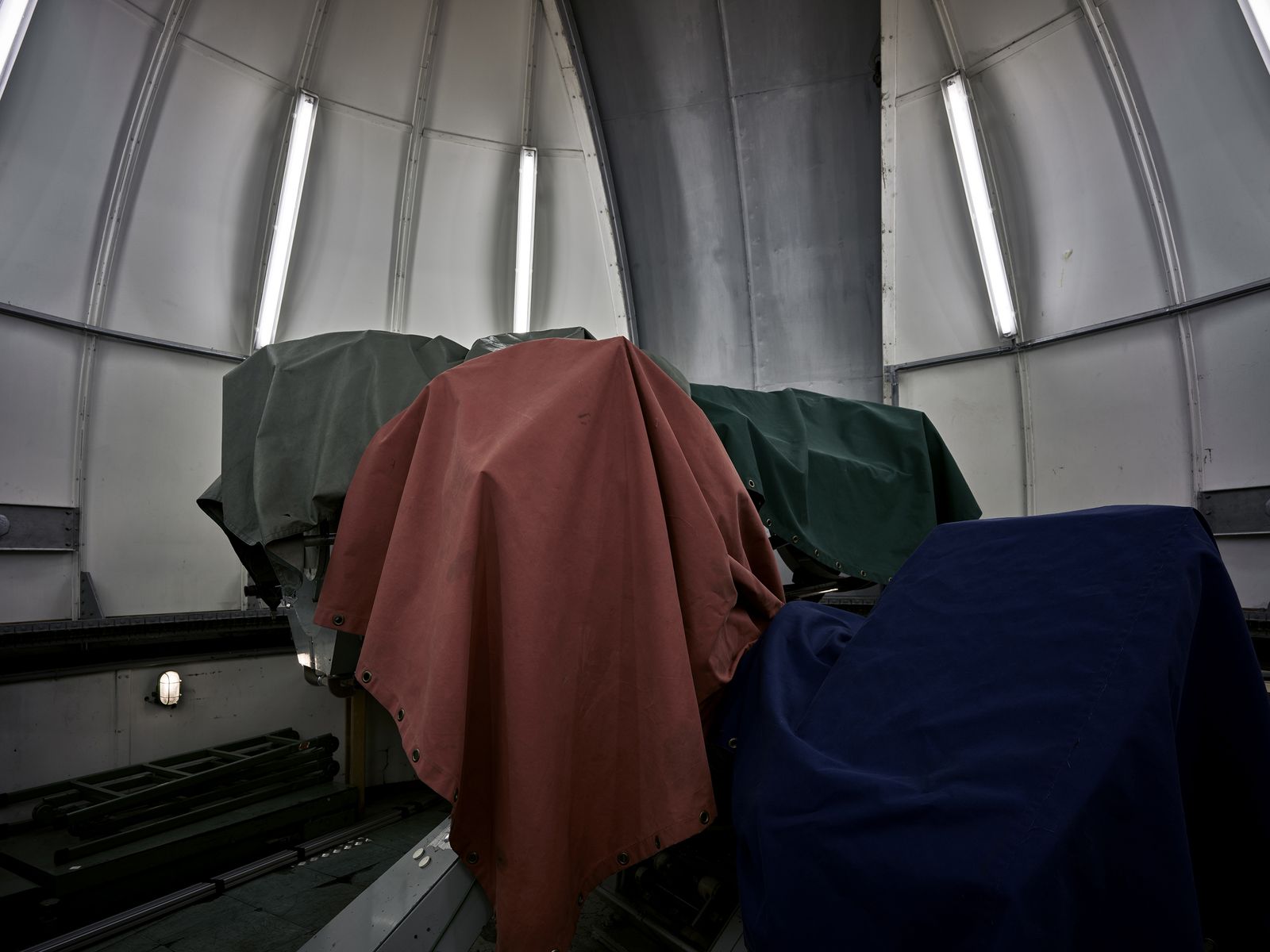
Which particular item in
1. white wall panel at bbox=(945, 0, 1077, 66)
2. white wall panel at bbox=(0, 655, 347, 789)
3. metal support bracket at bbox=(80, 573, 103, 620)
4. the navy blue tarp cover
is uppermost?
white wall panel at bbox=(945, 0, 1077, 66)

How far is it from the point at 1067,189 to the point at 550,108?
215 inches

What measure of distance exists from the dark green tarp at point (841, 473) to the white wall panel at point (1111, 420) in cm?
296

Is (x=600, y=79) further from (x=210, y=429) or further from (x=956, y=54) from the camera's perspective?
(x=210, y=429)

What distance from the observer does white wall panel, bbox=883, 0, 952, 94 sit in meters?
6.74

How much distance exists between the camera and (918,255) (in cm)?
709

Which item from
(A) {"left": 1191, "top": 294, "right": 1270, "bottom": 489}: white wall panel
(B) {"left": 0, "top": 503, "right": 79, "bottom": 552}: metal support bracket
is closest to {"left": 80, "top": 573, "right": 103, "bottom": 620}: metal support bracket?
(B) {"left": 0, "top": 503, "right": 79, "bottom": 552}: metal support bracket

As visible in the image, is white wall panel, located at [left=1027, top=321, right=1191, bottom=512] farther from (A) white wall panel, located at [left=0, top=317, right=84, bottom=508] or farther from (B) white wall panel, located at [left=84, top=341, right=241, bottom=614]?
(A) white wall panel, located at [left=0, top=317, right=84, bottom=508]

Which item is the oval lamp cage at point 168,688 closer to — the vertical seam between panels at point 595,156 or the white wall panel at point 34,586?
the white wall panel at point 34,586

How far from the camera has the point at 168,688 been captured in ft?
20.5

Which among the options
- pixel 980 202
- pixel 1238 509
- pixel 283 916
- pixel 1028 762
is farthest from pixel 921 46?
pixel 283 916

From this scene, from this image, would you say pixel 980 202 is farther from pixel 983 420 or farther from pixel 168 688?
pixel 168 688

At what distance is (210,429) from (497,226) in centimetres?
378

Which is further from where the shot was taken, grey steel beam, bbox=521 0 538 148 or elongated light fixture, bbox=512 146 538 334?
elongated light fixture, bbox=512 146 538 334

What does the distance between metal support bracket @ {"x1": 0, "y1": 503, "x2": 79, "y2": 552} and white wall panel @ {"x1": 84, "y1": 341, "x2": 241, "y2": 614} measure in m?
0.15
